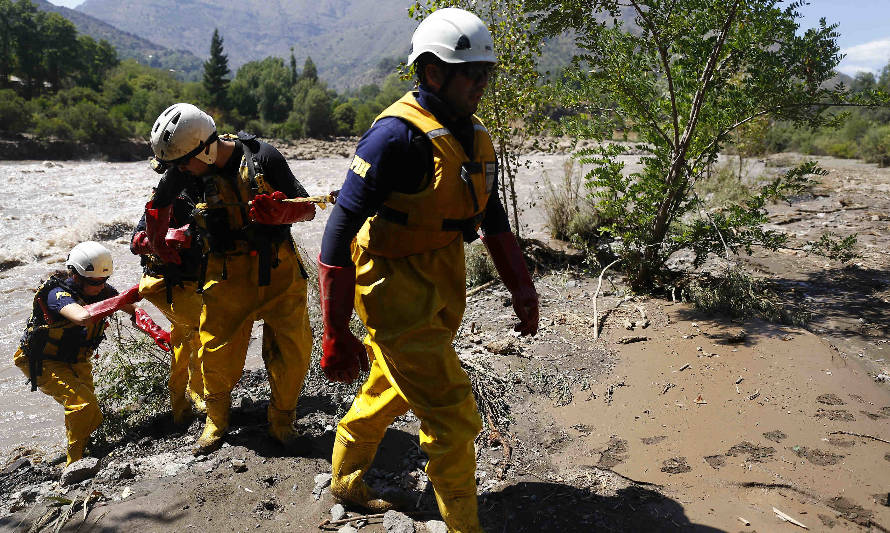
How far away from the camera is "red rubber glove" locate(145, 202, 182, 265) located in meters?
3.37

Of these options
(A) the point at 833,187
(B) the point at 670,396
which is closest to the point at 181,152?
(B) the point at 670,396

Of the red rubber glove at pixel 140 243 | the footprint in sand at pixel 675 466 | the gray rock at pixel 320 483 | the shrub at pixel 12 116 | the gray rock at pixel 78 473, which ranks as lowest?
the gray rock at pixel 78 473

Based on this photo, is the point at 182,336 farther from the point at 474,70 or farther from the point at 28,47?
the point at 28,47

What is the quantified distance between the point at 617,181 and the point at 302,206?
3.23m

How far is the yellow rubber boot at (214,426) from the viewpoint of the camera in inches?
142

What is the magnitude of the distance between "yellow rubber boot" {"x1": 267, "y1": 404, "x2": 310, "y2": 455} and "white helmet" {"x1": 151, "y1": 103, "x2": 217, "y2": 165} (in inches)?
61.6

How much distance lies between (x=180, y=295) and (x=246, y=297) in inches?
33.3

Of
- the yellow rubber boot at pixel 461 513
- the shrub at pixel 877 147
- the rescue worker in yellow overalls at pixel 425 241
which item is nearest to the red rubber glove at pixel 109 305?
the rescue worker in yellow overalls at pixel 425 241

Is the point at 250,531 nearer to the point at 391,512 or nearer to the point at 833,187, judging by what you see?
the point at 391,512

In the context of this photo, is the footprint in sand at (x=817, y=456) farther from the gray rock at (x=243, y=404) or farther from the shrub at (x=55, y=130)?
the shrub at (x=55, y=130)

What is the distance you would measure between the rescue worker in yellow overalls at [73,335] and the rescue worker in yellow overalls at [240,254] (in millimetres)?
772

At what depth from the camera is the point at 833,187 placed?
1174 cm

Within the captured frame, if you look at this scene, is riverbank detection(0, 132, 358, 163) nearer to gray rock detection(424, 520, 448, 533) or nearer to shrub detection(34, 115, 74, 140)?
shrub detection(34, 115, 74, 140)

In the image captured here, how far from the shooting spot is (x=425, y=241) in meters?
2.19
